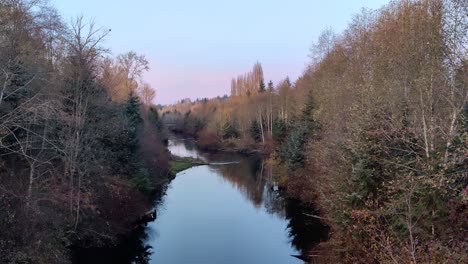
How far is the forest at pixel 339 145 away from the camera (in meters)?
10.4

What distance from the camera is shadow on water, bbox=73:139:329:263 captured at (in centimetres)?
1692

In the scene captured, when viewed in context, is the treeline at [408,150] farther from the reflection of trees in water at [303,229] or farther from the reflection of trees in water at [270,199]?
the reflection of trees in water at [270,199]

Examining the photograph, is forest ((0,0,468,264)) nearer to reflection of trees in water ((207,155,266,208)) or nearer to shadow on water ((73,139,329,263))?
shadow on water ((73,139,329,263))

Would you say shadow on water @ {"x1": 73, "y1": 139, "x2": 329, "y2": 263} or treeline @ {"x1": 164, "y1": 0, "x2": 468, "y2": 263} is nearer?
treeline @ {"x1": 164, "y1": 0, "x2": 468, "y2": 263}

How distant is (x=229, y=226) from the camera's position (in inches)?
860

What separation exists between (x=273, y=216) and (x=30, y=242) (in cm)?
1502

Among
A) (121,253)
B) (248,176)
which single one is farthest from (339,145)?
(248,176)

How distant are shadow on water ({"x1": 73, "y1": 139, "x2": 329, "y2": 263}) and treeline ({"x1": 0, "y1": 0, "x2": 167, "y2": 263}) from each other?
0.65 metres

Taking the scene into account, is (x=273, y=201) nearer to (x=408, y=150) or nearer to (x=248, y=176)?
(x=248, y=176)

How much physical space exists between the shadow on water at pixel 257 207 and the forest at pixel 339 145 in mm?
692

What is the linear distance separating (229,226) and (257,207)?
4.58 metres

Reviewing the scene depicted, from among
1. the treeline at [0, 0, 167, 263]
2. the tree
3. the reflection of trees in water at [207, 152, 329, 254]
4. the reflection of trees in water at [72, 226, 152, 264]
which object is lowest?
the reflection of trees in water at [72, 226, 152, 264]

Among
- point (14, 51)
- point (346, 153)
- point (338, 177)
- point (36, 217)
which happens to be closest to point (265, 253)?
point (338, 177)

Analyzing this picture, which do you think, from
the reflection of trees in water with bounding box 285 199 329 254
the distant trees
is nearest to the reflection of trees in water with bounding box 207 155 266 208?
the reflection of trees in water with bounding box 285 199 329 254
